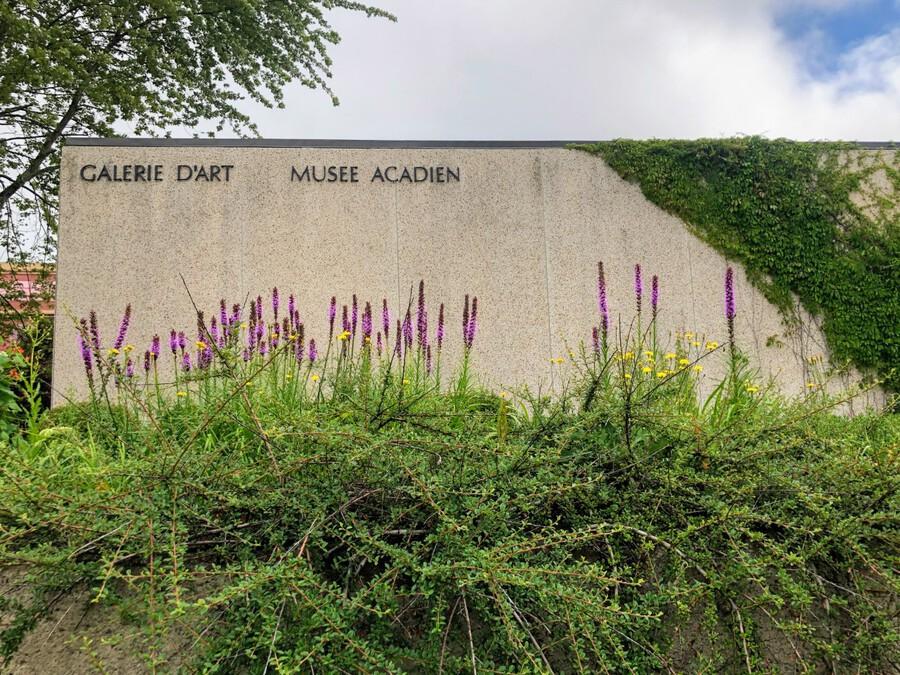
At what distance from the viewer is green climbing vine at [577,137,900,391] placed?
7398 mm

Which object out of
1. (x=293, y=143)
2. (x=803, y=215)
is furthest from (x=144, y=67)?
(x=803, y=215)

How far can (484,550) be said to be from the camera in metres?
1.21

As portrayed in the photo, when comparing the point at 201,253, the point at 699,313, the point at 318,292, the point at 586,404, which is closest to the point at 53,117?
the point at 201,253

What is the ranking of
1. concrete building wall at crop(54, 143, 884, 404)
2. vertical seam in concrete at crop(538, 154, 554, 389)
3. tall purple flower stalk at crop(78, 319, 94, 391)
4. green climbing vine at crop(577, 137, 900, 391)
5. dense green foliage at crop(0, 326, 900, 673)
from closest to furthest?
dense green foliage at crop(0, 326, 900, 673) < tall purple flower stalk at crop(78, 319, 94, 391) < concrete building wall at crop(54, 143, 884, 404) < vertical seam in concrete at crop(538, 154, 554, 389) < green climbing vine at crop(577, 137, 900, 391)

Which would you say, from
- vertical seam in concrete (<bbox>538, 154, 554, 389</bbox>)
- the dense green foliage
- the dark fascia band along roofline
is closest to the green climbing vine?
vertical seam in concrete (<bbox>538, 154, 554, 389</bbox>)

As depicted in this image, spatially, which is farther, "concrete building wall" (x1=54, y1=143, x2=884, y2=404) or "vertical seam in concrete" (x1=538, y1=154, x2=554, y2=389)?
"vertical seam in concrete" (x1=538, y1=154, x2=554, y2=389)

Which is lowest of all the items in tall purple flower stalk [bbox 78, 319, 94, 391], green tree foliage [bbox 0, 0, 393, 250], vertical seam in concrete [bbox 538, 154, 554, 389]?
tall purple flower stalk [bbox 78, 319, 94, 391]

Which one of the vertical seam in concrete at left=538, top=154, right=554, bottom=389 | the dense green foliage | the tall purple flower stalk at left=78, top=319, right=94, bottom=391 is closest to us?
the dense green foliage

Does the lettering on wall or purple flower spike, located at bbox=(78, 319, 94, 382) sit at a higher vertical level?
the lettering on wall

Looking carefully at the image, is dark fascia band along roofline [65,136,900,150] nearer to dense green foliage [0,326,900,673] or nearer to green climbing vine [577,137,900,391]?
green climbing vine [577,137,900,391]

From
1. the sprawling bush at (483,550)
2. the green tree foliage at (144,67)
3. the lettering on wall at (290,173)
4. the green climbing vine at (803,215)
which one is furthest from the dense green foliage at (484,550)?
the green tree foliage at (144,67)

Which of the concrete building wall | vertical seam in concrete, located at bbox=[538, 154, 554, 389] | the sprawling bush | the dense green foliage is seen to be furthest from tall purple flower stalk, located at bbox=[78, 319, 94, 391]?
vertical seam in concrete, located at bbox=[538, 154, 554, 389]

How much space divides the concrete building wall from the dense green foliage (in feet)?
17.3

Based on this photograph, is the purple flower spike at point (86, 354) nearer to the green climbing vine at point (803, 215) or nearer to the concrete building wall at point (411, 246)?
the concrete building wall at point (411, 246)
